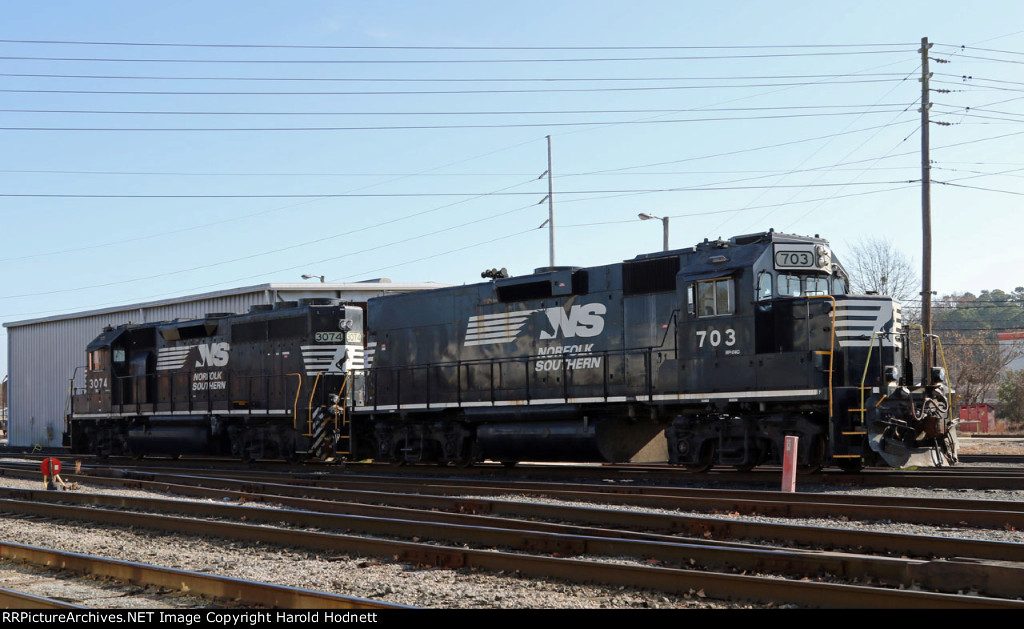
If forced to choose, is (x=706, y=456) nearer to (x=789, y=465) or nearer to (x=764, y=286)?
(x=789, y=465)

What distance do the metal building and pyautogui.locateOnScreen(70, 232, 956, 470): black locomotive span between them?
728 cm

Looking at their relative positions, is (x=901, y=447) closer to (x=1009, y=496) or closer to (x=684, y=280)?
(x=1009, y=496)

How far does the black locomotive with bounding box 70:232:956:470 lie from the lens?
43.7 feet

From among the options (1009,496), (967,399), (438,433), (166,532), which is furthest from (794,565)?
(967,399)

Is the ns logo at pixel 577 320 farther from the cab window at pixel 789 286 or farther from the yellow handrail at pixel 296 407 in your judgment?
the yellow handrail at pixel 296 407

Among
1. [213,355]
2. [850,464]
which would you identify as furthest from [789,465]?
[213,355]

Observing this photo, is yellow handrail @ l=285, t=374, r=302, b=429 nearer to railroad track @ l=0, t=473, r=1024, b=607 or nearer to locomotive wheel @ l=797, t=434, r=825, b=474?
railroad track @ l=0, t=473, r=1024, b=607

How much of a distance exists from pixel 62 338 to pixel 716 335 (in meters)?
31.6

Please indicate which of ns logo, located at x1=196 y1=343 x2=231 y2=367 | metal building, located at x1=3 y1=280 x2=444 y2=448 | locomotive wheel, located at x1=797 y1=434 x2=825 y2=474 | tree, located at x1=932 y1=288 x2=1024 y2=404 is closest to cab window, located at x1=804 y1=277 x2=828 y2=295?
locomotive wheel, located at x1=797 y1=434 x2=825 y2=474

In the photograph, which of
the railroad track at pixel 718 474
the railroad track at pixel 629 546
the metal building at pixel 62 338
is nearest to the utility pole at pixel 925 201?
the railroad track at pixel 718 474

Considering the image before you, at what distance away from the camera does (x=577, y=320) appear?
643 inches

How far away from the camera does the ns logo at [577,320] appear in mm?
16031

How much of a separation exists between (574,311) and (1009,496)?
7157 millimetres

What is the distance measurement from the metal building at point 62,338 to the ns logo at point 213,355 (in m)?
6.15
